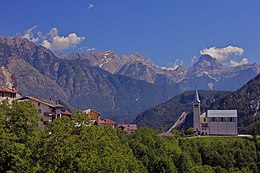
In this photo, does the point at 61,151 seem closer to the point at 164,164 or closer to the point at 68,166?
the point at 68,166

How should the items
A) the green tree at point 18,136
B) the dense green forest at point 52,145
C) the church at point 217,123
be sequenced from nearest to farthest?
1. the dense green forest at point 52,145
2. the green tree at point 18,136
3. the church at point 217,123

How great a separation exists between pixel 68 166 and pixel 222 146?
99522mm

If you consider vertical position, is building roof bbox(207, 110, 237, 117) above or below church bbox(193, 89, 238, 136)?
above

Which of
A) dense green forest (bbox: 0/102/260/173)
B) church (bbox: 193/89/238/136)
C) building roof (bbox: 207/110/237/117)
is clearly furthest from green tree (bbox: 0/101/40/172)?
building roof (bbox: 207/110/237/117)

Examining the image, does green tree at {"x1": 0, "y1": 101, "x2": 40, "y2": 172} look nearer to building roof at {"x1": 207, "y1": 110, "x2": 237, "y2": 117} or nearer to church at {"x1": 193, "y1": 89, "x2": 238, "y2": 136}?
church at {"x1": 193, "y1": 89, "x2": 238, "y2": 136}

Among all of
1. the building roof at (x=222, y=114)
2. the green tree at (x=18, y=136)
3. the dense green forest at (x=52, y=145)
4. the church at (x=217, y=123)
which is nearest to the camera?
the dense green forest at (x=52, y=145)

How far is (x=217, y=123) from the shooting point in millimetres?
185000

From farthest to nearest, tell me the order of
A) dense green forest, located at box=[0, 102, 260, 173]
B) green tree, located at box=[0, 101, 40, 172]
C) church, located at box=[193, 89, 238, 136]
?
church, located at box=[193, 89, 238, 136]
green tree, located at box=[0, 101, 40, 172]
dense green forest, located at box=[0, 102, 260, 173]

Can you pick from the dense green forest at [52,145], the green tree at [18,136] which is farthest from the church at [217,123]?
the green tree at [18,136]

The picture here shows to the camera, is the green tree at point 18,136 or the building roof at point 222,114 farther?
the building roof at point 222,114

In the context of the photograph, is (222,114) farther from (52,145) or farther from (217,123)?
(52,145)

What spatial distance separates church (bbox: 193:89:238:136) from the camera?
598 feet

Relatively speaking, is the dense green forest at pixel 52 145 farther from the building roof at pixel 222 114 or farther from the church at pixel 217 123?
the building roof at pixel 222 114

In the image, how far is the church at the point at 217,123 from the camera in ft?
598
